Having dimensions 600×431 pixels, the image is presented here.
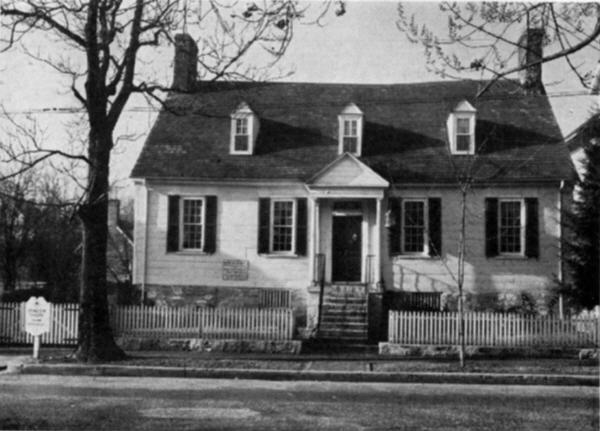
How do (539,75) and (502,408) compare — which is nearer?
(502,408)

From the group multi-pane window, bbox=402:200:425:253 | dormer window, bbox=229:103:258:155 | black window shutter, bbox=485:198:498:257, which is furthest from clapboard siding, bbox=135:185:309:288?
black window shutter, bbox=485:198:498:257

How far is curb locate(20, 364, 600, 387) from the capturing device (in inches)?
506

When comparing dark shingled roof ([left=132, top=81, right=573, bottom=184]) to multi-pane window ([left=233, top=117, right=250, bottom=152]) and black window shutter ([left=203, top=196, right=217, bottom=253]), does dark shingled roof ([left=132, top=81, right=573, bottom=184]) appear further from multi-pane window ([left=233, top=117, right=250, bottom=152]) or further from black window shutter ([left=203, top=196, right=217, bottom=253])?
black window shutter ([left=203, top=196, right=217, bottom=253])

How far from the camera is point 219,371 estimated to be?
1318cm

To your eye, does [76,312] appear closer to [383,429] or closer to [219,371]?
[219,371]

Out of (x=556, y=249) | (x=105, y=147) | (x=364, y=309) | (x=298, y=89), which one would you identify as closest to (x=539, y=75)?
(x=556, y=249)

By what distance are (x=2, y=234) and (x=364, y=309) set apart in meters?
20.1

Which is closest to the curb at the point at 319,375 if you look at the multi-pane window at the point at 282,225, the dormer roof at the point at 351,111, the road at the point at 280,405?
the road at the point at 280,405

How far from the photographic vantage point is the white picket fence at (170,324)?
16.8 meters

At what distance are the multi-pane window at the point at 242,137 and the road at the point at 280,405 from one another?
36.5 ft

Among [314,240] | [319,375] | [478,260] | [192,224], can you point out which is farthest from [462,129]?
[319,375]

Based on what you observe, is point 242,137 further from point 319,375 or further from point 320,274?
point 319,375

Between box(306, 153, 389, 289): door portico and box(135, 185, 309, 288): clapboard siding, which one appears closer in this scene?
box(306, 153, 389, 289): door portico

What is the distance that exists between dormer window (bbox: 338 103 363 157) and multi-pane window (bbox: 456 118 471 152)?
127 inches
